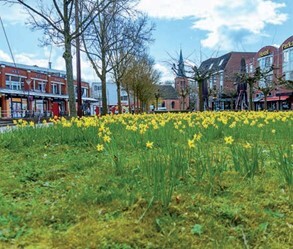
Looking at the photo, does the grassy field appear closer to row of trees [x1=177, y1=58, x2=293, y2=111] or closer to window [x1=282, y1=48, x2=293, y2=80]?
row of trees [x1=177, y1=58, x2=293, y2=111]

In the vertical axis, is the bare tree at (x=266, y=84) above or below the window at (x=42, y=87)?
below

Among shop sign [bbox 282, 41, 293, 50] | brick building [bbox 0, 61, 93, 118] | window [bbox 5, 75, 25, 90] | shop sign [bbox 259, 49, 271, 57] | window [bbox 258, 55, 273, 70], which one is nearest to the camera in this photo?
brick building [bbox 0, 61, 93, 118]

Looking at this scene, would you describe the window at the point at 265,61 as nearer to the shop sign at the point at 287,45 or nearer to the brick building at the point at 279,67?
the brick building at the point at 279,67

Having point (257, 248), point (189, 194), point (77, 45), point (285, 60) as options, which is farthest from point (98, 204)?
point (285, 60)

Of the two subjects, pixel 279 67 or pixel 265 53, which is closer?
pixel 279 67

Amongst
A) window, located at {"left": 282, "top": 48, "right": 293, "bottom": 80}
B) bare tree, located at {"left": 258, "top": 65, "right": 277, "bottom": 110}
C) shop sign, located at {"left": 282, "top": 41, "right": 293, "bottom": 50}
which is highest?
shop sign, located at {"left": 282, "top": 41, "right": 293, "bottom": 50}

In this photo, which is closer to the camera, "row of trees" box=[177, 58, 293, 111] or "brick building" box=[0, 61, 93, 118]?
"row of trees" box=[177, 58, 293, 111]

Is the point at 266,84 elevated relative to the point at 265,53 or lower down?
lower down

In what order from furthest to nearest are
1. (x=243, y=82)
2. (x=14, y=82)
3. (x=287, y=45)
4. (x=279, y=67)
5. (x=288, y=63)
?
(x=14, y=82) < (x=287, y=45) < (x=288, y=63) < (x=279, y=67) < (x=243, y=82)

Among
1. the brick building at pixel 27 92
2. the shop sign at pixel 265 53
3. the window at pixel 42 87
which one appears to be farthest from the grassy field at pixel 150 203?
the window at pixel 42 87

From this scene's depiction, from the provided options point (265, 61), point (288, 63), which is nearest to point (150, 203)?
point (288, 63)

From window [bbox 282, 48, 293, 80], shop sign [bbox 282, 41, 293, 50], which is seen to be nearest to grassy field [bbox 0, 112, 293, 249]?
window [bbox 282, 48, 293, 80]

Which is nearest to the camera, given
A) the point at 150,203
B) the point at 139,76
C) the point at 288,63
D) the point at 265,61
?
the point at 150,203

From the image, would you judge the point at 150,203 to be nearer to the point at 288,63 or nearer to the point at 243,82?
the point at 243,82
